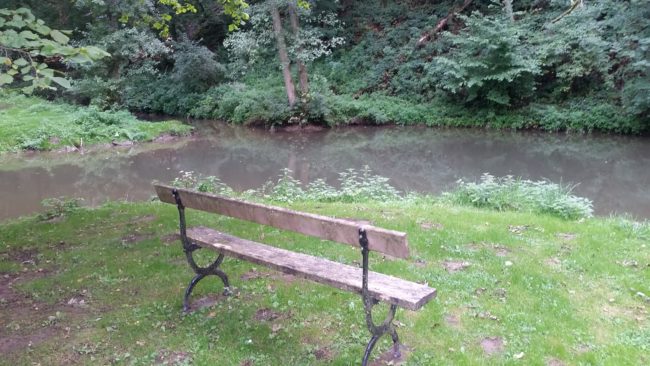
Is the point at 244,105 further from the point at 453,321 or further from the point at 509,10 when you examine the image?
the point at 453,321

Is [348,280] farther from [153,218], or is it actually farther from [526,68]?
[526,68]

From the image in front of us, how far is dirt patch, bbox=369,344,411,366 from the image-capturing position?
3.66 meters

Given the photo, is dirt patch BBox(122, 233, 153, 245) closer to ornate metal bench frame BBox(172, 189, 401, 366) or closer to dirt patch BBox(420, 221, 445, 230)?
ornate metal bench frame BBox(172, 189, 401, 366)

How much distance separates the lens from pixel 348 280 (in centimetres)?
359

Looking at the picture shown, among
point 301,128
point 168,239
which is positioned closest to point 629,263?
point 168,239

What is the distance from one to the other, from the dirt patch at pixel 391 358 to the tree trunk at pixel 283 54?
58.9 ft

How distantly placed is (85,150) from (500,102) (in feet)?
48.5

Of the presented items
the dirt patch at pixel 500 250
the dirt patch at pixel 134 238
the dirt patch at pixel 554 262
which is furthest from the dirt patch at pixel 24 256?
the dirt patch at pixel 554 262

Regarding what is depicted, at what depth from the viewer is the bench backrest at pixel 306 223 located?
3127mm

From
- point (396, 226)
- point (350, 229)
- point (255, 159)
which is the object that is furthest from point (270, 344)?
point (255, 159)

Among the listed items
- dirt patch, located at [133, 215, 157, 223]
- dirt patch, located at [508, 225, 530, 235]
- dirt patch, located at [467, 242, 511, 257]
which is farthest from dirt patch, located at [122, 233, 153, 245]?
dirt patch, located at [508, 225, 530, 235]

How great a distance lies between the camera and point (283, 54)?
21.2 metres

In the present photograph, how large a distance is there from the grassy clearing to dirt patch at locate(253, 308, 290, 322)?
51.4ft

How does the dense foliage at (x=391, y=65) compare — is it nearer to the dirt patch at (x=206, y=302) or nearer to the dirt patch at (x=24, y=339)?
the dirt patch at (x=206, y=302)
